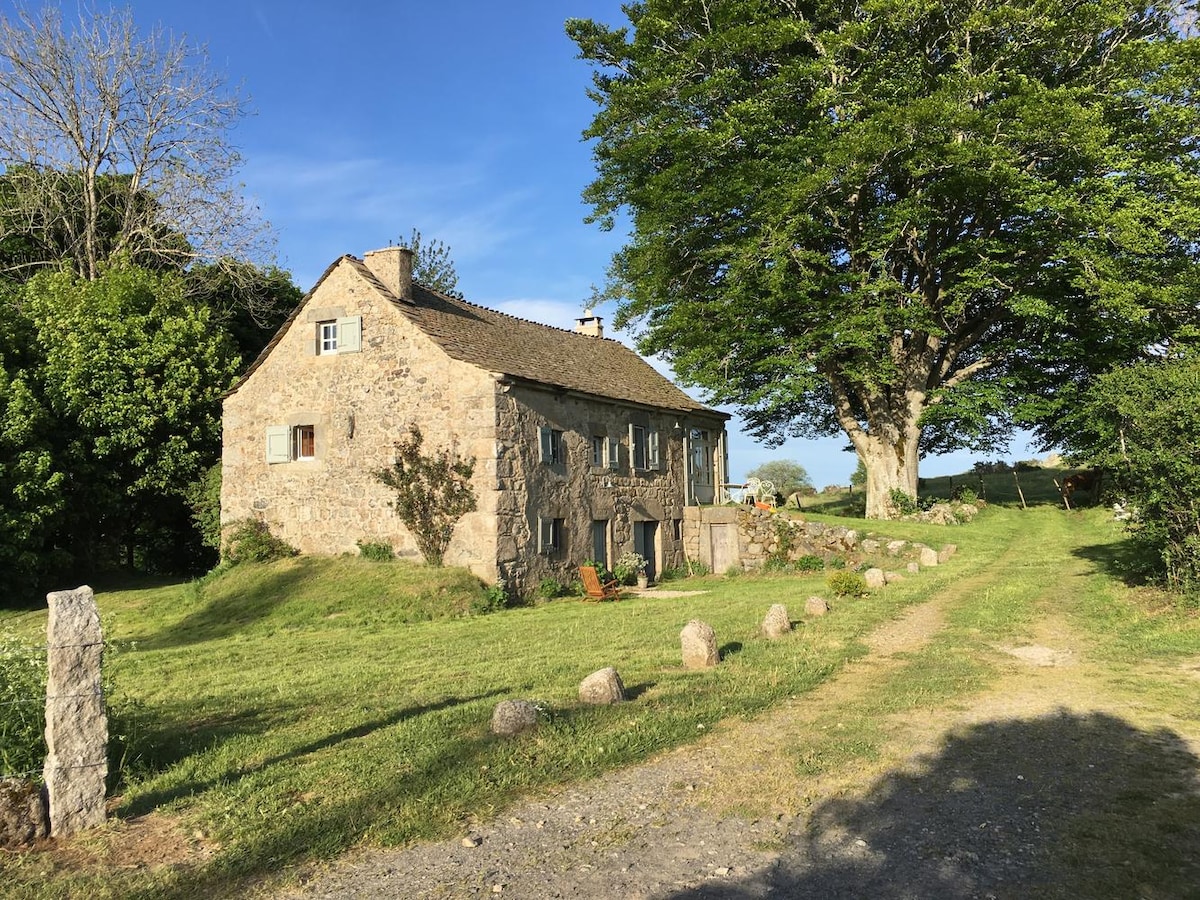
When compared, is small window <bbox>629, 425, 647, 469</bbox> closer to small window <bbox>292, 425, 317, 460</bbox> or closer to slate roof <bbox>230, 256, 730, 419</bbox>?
slate roof <bbox>230, 256, 730, 419</bbox>

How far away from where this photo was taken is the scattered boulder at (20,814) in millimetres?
5246

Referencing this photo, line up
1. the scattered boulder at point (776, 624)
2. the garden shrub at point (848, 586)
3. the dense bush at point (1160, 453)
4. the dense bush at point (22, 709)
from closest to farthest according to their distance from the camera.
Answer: the dense bush at point (22, 709)
the dense bush at point (1160, 453)
the scattered boulder at point (776, 624)
the garden shrub at point (848, 586)

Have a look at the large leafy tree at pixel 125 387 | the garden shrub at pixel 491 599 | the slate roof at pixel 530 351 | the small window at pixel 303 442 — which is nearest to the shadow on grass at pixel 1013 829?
the garden shrub at pixel 491 599

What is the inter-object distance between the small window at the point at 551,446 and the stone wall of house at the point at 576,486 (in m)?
0.11

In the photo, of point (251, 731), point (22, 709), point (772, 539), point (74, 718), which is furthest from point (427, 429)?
point (74, 718)

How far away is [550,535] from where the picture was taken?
20672 mm

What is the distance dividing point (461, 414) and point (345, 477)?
374 centimetres

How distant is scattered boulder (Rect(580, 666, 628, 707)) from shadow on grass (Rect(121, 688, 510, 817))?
46.7 inches

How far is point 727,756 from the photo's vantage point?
22.0 feet

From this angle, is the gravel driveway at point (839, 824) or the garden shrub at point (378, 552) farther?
the garden shrub at point (378, 552)

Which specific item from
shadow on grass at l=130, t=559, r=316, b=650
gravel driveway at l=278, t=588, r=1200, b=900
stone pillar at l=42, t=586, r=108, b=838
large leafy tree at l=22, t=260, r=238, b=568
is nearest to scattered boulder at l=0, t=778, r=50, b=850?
stone pillar at l=42, t=586, r=108, b=838

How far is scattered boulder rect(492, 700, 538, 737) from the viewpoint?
724 centimetres

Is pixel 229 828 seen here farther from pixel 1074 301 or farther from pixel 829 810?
pixel 1074 301

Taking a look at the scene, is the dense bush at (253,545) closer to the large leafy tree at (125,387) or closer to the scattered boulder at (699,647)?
the large leafy tree at (125,387)
